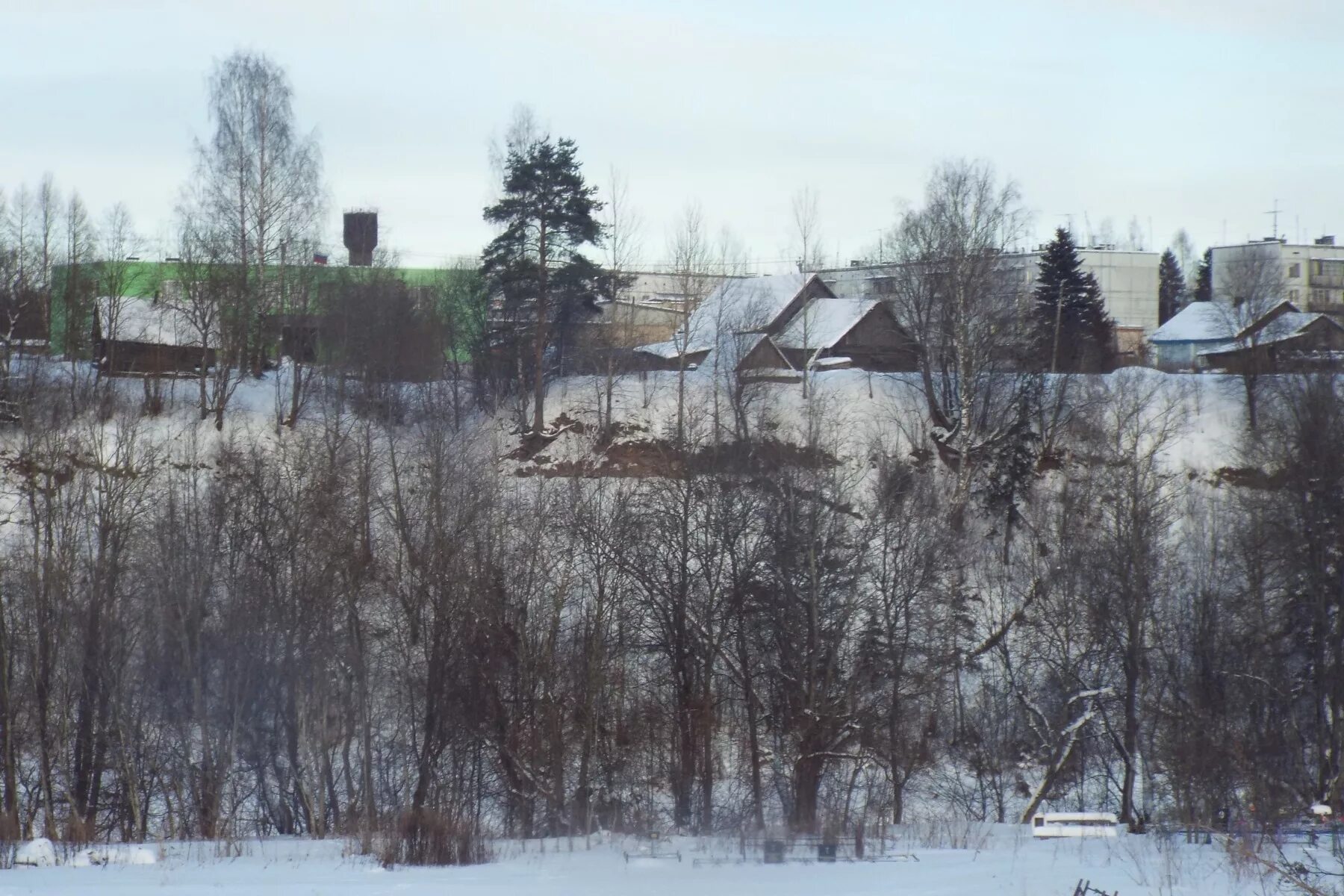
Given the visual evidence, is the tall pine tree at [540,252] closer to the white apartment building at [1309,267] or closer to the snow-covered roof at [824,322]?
the snow-covered roof at [824,322]

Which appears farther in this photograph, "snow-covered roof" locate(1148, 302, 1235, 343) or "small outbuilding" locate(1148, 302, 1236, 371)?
"small outbuilding" locate(1148, 302, 1236, 371)

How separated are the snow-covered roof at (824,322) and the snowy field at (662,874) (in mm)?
24974

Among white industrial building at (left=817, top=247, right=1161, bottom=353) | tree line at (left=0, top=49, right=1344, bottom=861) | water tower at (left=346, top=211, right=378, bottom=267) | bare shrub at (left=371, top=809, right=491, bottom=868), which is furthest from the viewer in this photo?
white industrial building at (left=817, top=247, right=1161, bottom=353)

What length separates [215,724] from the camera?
19031 millimetres

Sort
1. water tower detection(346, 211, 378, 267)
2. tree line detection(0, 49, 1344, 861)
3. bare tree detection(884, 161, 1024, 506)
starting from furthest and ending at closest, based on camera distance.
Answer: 1. water tower detection(346, 211, 378, 267)
2. bare tree detection(884, 161, 1024, 506)
3. tree line detection(0, 49, 1344, 861)

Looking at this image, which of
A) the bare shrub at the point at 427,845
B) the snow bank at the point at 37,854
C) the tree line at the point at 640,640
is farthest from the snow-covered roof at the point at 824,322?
the snow bank at the point at 37,854

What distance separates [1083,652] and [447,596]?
12.3m

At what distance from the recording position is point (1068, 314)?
37125 millimetres

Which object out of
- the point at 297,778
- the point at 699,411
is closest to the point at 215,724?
the point at 297,778

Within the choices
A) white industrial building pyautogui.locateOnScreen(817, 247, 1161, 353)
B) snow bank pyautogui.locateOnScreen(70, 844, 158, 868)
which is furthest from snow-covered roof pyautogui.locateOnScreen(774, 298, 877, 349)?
snow bank pyautogui.locateOnScreen(70, 844, 158, 868)

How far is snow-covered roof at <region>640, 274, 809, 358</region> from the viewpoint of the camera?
33062 millimetres

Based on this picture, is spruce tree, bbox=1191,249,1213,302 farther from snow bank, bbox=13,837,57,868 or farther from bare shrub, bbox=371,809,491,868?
snow bank, bbox=13,837,57,868

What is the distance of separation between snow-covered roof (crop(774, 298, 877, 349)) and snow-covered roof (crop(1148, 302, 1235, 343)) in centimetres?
1280

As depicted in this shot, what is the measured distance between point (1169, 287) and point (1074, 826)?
58358 mm
